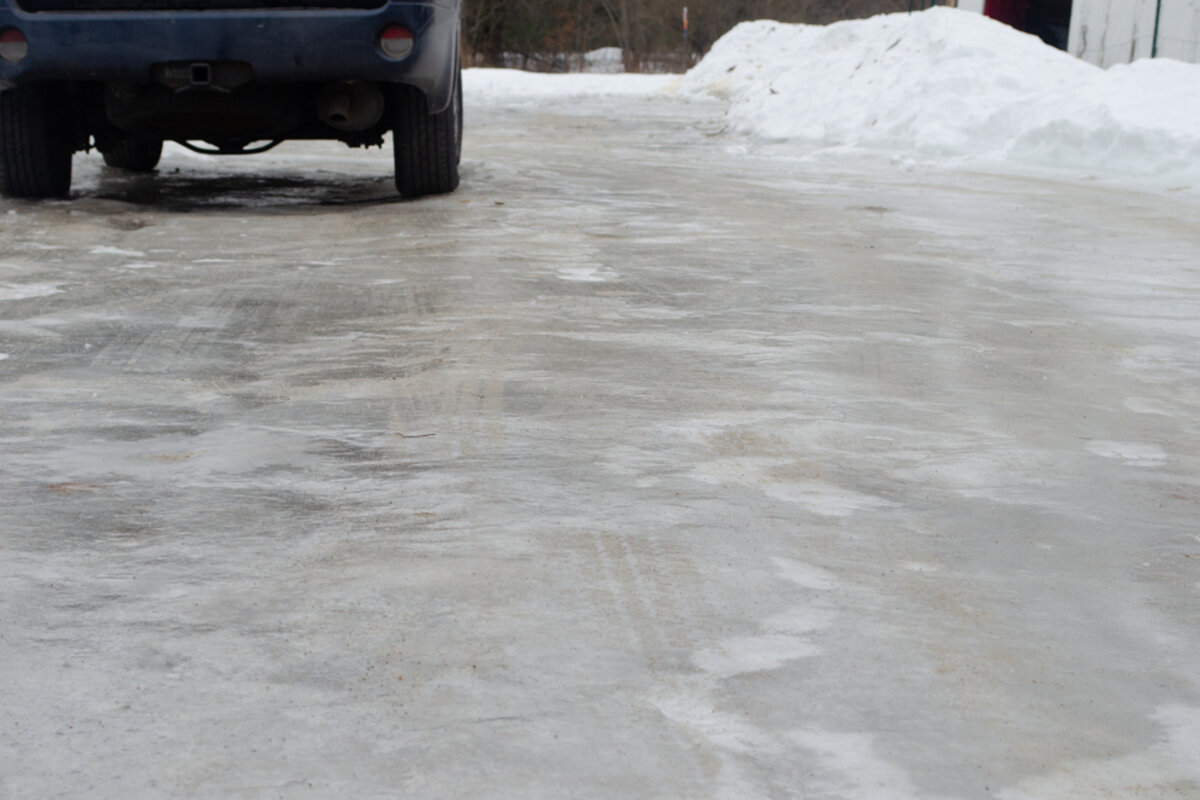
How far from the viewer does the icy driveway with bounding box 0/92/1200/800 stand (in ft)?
5.56

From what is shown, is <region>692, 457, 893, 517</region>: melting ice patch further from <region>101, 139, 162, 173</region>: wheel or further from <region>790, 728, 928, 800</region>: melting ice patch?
<region>101, 139, 162, 173</region>: wheel

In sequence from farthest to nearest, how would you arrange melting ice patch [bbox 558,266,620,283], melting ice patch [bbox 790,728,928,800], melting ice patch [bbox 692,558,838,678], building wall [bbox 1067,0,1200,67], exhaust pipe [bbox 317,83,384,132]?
building wall [bbox 1067,0,1200,67] → exhaust pipe [bbox 317,83,384,132] → melting ice patch [bbox 558,266,620,283] → melting ice patch [bbox 692,558,838,678] → melting ice patch [bbox 790,728,928,800]

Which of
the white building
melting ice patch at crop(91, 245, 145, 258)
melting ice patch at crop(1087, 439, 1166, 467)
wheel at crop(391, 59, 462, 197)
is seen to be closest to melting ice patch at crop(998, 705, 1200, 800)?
melting ice patch at crop(1087, 439, 1166, 467)


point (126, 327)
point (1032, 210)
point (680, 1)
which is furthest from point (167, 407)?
point (680, 1)

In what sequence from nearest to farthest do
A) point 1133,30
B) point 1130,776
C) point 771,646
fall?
1. point 1130,776
2. point 771,646
3. point 1133,30

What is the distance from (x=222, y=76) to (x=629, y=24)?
38.1m

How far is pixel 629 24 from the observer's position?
4250cm

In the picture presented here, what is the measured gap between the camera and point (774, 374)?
11.3ft

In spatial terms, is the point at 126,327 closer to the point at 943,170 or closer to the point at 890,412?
the point at 890,412

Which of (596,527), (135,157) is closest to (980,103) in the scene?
(135,157)

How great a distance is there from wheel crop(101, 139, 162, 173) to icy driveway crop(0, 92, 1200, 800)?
3409mm

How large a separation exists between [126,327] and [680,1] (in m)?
39.0

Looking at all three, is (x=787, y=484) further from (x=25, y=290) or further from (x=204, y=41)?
(x=204, y=41)

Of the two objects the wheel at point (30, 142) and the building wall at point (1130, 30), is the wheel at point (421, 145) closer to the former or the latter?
the wheel at point (30, 142)
